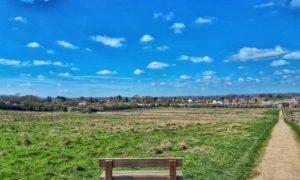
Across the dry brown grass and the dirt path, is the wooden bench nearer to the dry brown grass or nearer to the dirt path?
the dirt path

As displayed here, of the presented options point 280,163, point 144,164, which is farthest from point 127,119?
point 144,164

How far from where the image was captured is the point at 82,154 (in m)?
16.9

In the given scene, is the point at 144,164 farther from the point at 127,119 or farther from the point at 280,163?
the point at 127,119

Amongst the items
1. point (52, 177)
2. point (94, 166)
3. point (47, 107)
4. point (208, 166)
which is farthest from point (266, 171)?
point (47, 107)

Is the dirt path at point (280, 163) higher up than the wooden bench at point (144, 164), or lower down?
lower down

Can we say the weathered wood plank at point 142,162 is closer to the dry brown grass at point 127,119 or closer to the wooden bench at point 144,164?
the wooden bench at point 144,164

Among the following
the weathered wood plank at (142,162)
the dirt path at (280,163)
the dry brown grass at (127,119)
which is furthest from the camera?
the dry brown grass at (127,119)

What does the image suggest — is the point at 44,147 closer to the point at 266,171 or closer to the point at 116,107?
the point at 266,171

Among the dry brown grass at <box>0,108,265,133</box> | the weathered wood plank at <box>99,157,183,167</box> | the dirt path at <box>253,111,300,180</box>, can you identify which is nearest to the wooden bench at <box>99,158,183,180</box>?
the weathered wood plank at <box>99,157,183,167</box>

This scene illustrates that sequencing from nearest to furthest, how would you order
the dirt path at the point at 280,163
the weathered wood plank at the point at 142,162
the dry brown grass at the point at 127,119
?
the weathered wood plank at the point at 142,162, the dirt path at the point at 280,163, the dry brown grass at the point at 127,119

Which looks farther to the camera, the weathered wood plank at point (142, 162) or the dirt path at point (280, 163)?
the dirt path at point (280, 163)

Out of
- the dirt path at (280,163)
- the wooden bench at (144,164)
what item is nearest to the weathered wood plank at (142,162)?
the wooden bench at (144,164)

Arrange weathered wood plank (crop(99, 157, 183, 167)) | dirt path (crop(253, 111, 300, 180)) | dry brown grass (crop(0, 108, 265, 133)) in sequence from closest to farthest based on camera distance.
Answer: weathered wood plank (crop(99, 157, 183, 167)), dirt path (crop(253, 111, 300, 180)), dry brown grass (crop(0, 108, 265, 133))

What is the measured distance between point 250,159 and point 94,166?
22.3ft
